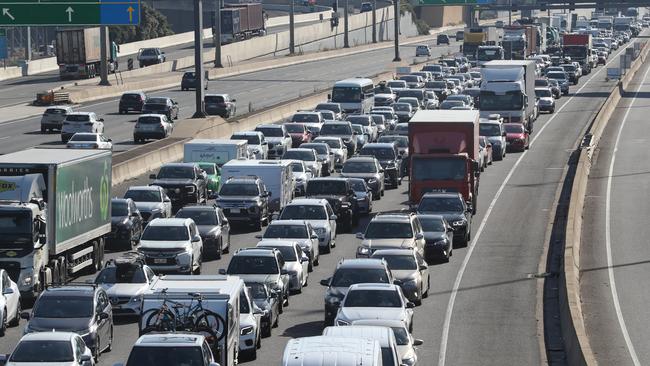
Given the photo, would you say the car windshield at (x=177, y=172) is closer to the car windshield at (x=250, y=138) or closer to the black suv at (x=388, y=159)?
the car windshield at (x=250, y=138)

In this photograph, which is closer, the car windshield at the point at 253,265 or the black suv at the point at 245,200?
the car windshield at the point at 253,265

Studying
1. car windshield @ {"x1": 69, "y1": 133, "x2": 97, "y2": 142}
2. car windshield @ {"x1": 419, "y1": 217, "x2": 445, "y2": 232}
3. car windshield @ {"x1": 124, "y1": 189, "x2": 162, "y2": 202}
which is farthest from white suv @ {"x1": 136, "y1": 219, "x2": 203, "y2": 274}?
car windshield @ {"x1": 69, "y1": 133, "x2": 97, "y2": 142}

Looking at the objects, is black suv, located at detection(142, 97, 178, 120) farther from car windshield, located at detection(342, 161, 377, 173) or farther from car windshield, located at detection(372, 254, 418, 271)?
car windshield, located at detection(372, 254, 418, 271)

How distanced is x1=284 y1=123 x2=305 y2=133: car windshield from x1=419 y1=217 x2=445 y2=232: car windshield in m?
26.0

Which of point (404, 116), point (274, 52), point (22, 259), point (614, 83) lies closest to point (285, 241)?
point (22, 259)

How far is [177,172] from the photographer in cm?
5006

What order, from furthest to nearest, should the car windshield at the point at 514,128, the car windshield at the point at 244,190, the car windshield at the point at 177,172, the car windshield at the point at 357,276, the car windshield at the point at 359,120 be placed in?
1. the car windshield at the point at 514,128
2. the car windshield at the point at 359,120
3. the car windshield at the point at 177,172
4. the car windshield at the point at 244,190
5. the car windshield at the point at 357,276

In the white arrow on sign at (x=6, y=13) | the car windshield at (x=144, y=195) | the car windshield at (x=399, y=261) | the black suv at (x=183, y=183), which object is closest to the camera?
the car windshield at (x=399, y=261)

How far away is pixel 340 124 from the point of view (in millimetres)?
66688

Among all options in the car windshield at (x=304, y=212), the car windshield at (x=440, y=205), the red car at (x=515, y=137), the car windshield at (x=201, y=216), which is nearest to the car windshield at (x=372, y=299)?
the car windshield at (x=201, y=216)

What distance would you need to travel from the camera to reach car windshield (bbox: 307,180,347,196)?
4756cm

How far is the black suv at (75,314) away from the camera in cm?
2753

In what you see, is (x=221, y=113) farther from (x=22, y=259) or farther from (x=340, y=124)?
(x=22, y=259)

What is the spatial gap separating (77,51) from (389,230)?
221 feet
